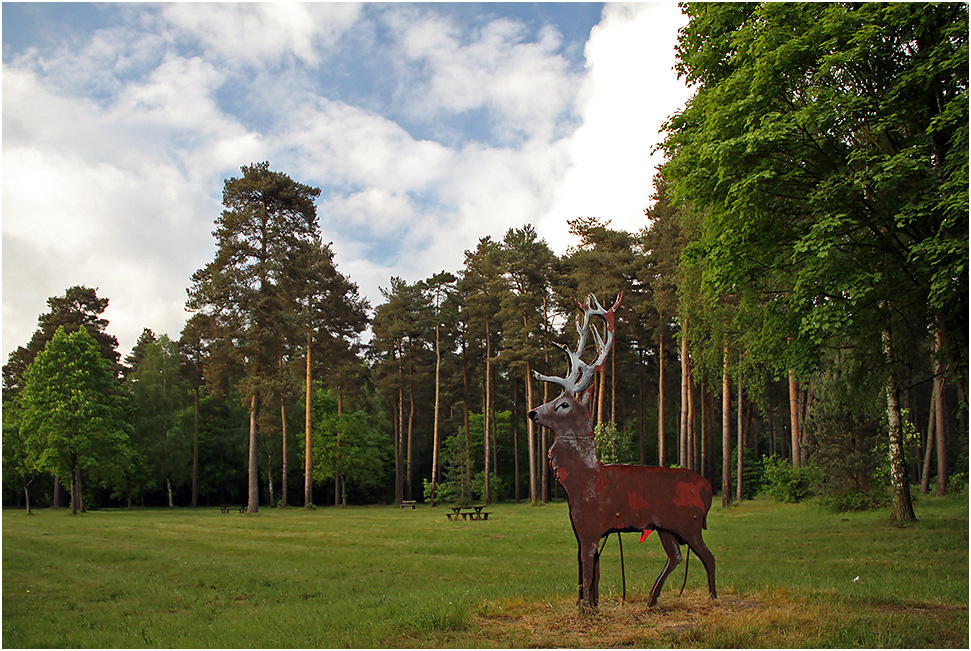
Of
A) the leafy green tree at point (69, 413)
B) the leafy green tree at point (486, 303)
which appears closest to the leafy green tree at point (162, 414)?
the leafy green tree at point (69, 413)

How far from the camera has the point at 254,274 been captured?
111 feet

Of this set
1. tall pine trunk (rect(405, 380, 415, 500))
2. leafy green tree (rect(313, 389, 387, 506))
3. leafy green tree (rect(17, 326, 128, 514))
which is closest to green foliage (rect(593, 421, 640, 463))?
tall pine trunk (rect(405, 380, 415, 500))

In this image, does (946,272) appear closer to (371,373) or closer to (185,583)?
(185,583)

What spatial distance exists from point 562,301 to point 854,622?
3208cm

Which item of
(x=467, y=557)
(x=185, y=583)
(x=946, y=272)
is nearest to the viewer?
(x=946, y=272)

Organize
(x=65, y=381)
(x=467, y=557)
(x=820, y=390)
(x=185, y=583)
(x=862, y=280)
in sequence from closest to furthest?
1. (x=862, y=280)
2. (x=185, y=583)
3. (x=467, y=557)
4. (x=820, y=390)
5. (x=65, y=381)

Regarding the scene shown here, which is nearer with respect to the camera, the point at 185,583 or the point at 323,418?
the point at 185,583

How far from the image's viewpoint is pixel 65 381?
34969mm

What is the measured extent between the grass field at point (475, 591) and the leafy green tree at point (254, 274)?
43.2 ft

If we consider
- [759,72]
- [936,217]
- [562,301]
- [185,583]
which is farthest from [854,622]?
[562,301]

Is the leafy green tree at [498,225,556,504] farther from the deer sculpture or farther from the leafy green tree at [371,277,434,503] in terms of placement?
the deer sculpture

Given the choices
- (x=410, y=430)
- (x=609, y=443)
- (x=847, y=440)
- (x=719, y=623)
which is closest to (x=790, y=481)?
(x=847, y=440)

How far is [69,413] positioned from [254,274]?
11366mm

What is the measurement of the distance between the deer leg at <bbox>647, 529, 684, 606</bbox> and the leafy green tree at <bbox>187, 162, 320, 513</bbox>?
1065 inches
